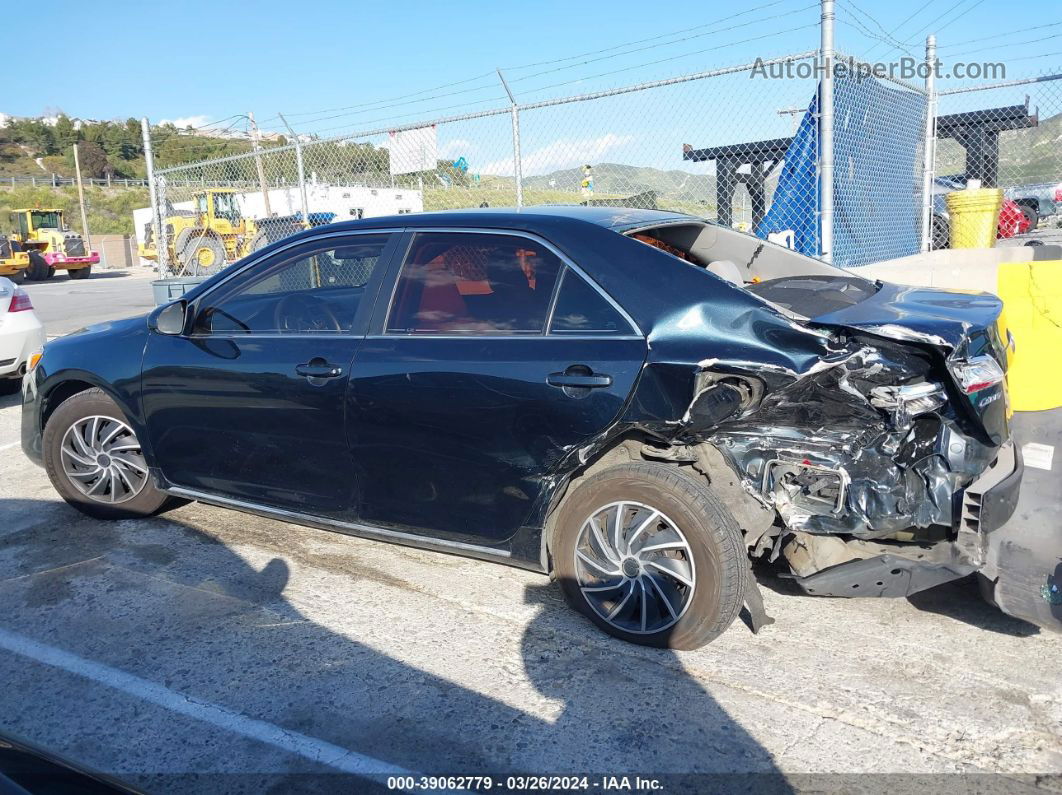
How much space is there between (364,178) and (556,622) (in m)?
9.72

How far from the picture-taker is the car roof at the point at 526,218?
3.56m

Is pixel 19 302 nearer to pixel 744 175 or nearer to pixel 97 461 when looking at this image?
pixel 97 461

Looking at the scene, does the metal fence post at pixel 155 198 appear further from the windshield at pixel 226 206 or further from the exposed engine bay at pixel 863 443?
the windshield at pixel 226 206

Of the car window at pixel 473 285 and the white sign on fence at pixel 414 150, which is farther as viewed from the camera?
the white sign on fence at pixel 414 150

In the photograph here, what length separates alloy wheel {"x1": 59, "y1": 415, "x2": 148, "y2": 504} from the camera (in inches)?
179

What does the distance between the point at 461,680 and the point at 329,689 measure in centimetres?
47

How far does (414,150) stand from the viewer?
31.7 ft

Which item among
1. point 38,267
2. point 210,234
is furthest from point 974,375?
point 38,267

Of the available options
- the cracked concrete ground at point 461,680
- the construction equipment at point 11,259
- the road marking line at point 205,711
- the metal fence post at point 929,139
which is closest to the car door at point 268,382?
the cracked concrete ground at point 461,680

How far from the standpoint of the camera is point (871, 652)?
3.29m

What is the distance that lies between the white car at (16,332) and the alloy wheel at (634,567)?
657 cm

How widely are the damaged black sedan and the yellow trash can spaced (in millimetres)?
5950

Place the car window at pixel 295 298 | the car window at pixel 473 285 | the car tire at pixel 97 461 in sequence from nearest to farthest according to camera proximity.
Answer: the car window at pixel 473 285 → the car window at pixel 295 298 → the car tire at pixel 97 461

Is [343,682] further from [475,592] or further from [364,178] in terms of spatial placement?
[364,178]
